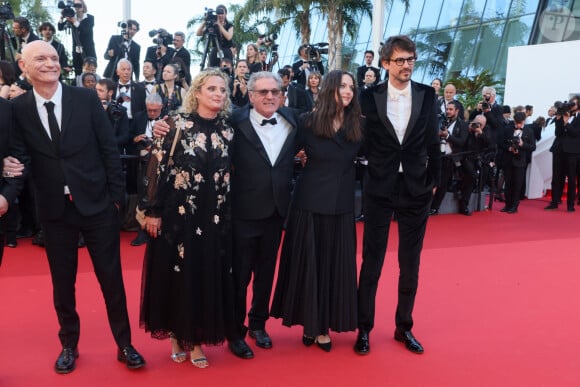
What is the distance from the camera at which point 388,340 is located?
3432 mm

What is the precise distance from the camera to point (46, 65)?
2711mm

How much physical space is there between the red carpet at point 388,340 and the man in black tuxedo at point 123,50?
4019 mm

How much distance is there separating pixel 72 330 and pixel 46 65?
55.5 inches

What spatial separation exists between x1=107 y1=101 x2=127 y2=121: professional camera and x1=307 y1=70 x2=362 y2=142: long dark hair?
3482 mm

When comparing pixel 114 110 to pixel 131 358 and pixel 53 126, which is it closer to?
pixel 53 126

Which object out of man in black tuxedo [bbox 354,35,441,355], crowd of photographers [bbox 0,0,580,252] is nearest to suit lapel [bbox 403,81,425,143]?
man in black tuxedo [bbox 354,35,441,355]

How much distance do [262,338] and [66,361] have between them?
43.3 inches

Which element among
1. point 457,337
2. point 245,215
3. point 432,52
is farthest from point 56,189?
point 432,52

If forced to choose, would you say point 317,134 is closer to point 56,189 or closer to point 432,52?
point 56,189

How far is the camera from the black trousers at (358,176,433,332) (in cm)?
329

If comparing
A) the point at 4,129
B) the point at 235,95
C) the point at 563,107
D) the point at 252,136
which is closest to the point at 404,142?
the point at 252,136

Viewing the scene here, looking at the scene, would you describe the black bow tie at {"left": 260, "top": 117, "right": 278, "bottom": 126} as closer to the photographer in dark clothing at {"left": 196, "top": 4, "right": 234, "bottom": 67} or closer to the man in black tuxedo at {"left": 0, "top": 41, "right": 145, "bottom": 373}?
the man in black tuxedo at {"left": 0, "top": 41, "right": 145, "bottom": 373}

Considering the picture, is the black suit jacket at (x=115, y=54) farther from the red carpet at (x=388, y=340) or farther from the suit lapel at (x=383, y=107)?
the suit lapel at (x=383, y=107)

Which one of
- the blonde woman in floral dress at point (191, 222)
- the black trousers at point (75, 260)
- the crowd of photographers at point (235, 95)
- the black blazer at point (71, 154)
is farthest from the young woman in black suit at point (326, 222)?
the crowd of photographers at point (235, 95)
